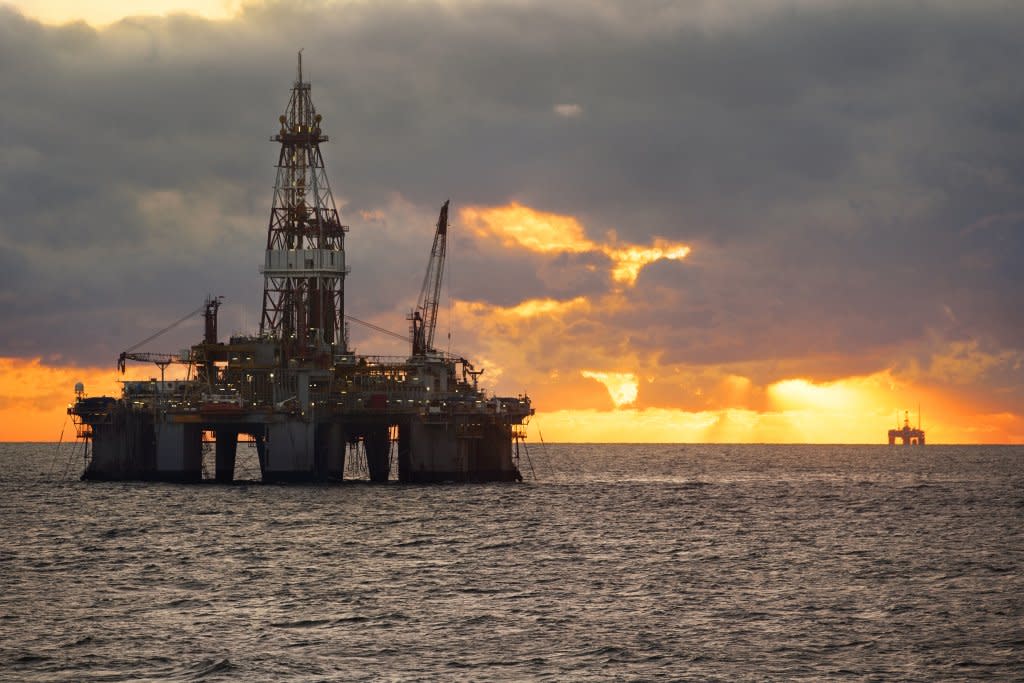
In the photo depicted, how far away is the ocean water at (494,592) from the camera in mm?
53031

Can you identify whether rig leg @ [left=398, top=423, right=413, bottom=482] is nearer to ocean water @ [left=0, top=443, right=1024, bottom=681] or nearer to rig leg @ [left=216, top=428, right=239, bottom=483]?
ocean water @ [left=0, top=443, right=1024, bottom=681]

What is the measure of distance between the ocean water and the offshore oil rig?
40.4 ft

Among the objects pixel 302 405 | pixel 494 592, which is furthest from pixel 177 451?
pixel 494 592

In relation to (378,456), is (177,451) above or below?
above

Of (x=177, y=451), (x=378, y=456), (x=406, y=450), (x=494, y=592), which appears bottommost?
(x=494, y=592)

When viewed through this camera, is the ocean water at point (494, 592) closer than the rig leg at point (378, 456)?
Yes

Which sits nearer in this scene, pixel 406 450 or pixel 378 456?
pixel 406 450

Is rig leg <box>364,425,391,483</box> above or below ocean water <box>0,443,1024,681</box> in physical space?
above

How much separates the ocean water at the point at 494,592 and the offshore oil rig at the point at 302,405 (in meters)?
12.3

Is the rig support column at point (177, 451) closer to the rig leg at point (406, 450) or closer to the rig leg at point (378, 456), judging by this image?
the rig leg at point (406, 450)

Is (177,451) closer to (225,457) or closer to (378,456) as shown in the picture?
(225,457)

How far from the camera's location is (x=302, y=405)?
14338 cm

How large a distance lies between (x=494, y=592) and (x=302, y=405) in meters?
74.7

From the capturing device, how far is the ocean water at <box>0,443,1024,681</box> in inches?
2088
